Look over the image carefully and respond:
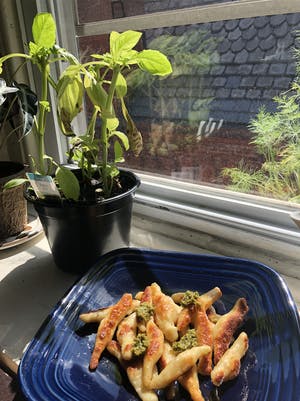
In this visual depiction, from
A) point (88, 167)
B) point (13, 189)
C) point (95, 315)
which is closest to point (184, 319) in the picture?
point (95, 315)

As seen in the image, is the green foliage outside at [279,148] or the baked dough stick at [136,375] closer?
the baked dough stick at [136,375]

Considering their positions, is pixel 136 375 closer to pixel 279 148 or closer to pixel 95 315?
pixel 95 315

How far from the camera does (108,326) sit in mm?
547

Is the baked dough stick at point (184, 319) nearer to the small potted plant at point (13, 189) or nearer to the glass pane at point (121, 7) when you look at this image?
the small potted plant at point (13, 189)

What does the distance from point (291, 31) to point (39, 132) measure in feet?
1.50

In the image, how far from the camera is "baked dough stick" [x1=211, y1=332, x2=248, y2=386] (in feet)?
1.54

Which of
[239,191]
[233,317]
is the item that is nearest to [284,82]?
[239,191]

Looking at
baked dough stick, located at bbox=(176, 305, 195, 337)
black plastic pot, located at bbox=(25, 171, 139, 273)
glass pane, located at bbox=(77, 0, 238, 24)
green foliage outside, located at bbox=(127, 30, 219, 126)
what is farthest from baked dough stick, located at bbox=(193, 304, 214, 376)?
glass pane, located at bbox=(77, 0, 238, 24)

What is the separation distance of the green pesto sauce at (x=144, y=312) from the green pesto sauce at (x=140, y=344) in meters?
0.03

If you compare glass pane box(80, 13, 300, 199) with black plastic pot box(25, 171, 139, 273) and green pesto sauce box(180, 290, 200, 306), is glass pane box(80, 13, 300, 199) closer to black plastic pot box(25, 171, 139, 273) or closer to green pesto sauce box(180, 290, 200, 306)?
black plastic pot box(25, 171, 139, 273)

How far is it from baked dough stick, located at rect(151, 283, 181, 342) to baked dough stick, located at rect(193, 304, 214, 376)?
30 millimetres

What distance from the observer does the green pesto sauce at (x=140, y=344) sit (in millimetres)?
496

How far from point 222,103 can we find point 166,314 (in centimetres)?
41

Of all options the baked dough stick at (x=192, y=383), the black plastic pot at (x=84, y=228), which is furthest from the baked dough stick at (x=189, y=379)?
the black plastic pot at (x=84, y=228)
